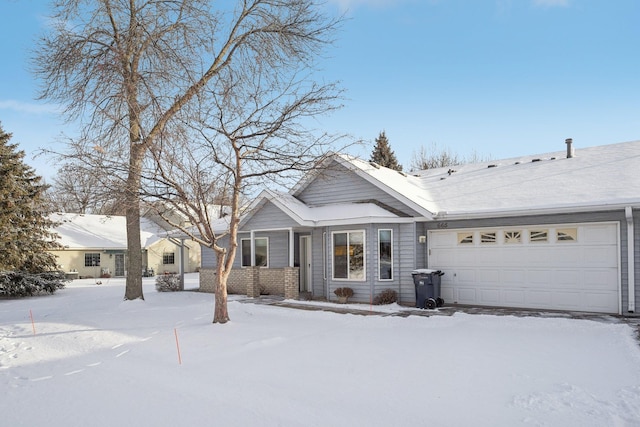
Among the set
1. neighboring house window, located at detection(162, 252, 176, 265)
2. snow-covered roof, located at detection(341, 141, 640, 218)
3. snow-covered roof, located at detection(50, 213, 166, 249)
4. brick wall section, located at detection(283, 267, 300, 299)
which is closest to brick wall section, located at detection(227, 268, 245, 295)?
brick wall section, located at detection(283, 267, 300, 299)

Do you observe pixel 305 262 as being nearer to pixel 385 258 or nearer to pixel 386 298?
pixel 385 258

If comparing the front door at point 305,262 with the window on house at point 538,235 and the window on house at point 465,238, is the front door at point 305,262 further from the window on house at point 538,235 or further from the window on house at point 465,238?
the window on house at point 538,235

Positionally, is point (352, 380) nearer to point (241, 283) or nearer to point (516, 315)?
point (516, 315)

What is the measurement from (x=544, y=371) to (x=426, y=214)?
22.2 feet

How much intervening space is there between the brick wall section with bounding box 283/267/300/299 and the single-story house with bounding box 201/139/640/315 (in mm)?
49

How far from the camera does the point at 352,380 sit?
6.32 metres

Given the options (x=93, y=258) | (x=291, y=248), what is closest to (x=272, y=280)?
(x=291, y=248)

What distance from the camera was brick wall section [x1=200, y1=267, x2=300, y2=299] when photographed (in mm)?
14953

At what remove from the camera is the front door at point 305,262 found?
1641 centimetres

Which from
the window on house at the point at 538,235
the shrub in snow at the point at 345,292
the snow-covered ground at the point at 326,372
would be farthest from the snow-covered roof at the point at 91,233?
the window on house at the point at 538,235

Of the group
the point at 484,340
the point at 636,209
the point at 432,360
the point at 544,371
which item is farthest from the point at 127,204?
the point at 636,209

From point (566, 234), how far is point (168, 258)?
30.0 metres

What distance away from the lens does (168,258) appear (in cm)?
3481

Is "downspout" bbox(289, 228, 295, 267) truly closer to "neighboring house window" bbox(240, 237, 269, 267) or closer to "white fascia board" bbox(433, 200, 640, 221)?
"neighboring house window" bbox(240, 237, 269, 267)
